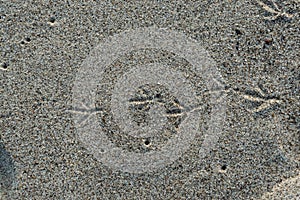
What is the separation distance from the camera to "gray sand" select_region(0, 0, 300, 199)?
2338mm

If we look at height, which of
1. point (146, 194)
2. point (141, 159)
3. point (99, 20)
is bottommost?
point (146, 194)

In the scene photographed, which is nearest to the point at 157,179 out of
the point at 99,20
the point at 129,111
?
the point at 129,111

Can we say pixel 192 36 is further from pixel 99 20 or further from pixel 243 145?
pixel 243 145

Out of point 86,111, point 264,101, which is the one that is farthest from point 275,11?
point 86,111

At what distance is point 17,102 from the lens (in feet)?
7.86

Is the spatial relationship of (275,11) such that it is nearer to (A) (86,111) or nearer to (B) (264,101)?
(B) (264,101)

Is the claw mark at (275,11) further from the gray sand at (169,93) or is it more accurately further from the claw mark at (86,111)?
the claw mark at (86,111)

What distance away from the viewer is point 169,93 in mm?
2361

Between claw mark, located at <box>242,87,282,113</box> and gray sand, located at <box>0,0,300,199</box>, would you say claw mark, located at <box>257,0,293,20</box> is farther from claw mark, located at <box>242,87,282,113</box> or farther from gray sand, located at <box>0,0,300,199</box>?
claw mark, located at <box>242,87,282,113</box>

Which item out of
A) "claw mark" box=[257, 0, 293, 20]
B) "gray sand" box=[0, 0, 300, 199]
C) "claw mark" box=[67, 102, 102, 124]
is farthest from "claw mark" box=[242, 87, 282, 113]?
"claw mark" box=[67, 102, 102, 124]

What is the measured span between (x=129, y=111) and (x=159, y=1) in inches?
35.4

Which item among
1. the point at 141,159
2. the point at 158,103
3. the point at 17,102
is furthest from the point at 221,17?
the point at 17,102

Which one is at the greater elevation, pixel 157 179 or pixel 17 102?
pixel 17 102

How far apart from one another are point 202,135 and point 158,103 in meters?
0.42
